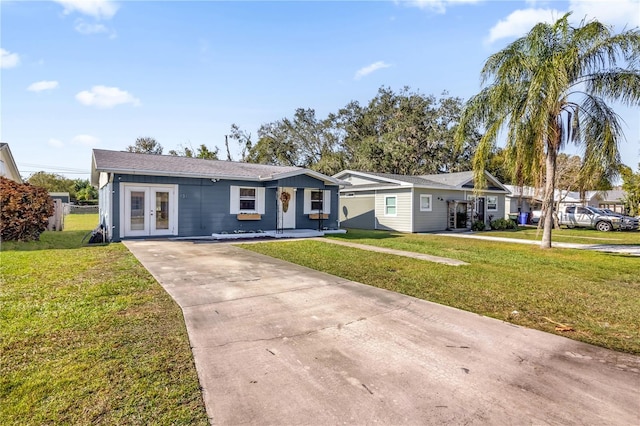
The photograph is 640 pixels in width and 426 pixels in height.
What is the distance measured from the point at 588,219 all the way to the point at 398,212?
532 inches

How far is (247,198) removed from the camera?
1481cm

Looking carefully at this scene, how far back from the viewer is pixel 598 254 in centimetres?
1073

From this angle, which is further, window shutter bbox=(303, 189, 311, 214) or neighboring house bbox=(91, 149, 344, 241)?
window shutter bbox=(303, 189, 311, 214)

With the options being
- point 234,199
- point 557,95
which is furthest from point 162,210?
point 557,95

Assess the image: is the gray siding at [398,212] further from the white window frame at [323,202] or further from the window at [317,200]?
the window at [317,200]

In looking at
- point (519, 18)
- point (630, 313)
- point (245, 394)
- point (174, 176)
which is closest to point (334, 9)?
point (519, 18)

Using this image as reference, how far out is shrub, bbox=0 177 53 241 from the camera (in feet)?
36.2

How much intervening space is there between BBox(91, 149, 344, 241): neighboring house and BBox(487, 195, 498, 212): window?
11.9 m

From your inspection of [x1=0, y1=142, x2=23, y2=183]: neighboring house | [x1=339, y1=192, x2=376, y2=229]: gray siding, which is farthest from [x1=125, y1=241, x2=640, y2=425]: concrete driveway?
[x1=0, y1=142, x2=23, y2=183]: neighboring house

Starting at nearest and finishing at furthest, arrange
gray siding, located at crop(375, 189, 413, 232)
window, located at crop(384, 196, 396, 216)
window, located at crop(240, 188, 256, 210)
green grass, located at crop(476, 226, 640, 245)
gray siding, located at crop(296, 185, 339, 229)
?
window, located at crop(240, 188, 256, 210) → green grass, located at crop(476, 226, 640, 245) → gray siding, located at crop(296, 185, 339, 229) → gray siding, located at crop(375, 189, 413, 232) → window, located at crop(384, 196, 396, 216)

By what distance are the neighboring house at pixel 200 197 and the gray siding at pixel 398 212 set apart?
4.15 metres

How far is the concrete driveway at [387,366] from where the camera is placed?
235 cm

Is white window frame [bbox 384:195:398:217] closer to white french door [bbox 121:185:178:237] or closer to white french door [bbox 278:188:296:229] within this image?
white french door [bbox 278:188:296:229]

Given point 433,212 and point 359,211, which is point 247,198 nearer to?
point 359,211
